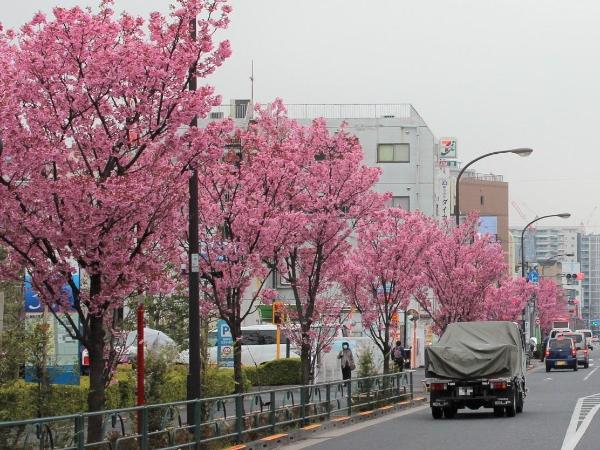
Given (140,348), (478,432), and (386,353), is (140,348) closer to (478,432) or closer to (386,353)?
(478,432)

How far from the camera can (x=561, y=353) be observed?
7306cm

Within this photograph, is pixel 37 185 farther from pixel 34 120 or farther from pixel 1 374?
pixel 1 374

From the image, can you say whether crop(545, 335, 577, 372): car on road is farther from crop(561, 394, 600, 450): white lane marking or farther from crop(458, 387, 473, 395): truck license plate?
crop(458, 387, 473, 395): truck license plate

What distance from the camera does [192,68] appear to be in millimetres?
19297

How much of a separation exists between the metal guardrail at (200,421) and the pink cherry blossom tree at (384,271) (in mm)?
9116

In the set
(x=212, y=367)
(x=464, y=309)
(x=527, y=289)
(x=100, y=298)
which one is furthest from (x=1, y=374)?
(x=527, y=289)

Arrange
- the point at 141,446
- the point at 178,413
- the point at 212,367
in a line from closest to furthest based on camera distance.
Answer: the point at 141,446 → the point at 178,413 → the point at 212,367

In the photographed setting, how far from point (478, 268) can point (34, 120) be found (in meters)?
41.1

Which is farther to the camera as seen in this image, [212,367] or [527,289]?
[527,289]

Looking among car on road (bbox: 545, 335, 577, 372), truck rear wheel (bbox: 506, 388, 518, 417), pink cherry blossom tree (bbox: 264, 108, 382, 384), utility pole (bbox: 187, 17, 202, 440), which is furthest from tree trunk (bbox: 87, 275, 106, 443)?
car on road (bbox: 545, 335, 577, 372)

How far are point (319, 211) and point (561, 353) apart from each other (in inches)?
1773

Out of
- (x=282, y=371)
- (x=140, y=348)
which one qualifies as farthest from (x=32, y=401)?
(x=282, y=371)

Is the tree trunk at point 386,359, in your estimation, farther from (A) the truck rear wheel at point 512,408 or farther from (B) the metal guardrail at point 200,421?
(A) the truck rear wheel at point 512,408

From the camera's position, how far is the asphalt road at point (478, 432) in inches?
853
